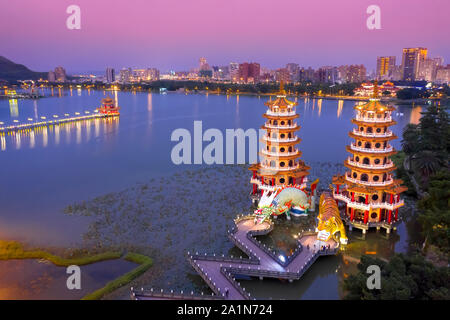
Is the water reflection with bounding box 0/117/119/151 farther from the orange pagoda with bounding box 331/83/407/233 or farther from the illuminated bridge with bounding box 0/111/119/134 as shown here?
→ the orange pagoda with bounding box 331/83/407/233

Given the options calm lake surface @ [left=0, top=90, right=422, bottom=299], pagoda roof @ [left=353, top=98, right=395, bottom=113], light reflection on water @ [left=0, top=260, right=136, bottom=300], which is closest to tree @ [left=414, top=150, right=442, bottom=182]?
calm lake surface @ [left=0, top=90, right=422, bottom=299]

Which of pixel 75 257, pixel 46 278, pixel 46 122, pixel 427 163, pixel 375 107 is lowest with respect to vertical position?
pixel 46 278

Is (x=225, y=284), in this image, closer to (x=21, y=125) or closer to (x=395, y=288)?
(x=395, y=288)

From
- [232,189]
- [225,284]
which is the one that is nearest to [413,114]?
[232,189]

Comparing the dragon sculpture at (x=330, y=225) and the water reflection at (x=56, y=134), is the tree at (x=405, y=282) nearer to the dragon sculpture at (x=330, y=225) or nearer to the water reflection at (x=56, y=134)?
the dragon sculpture at (x=330, y=225)

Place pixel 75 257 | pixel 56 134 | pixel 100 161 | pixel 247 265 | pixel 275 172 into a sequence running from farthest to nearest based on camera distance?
1. pixel 56 134
2. pixel 100 161
3. pixel 275 172
4. pixel 75 257
5. pixel 247 265

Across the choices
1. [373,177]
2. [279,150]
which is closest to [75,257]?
[279,150]

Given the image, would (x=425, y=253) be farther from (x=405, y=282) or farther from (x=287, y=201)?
(x=287, y=201)
